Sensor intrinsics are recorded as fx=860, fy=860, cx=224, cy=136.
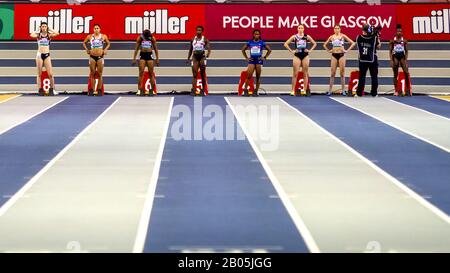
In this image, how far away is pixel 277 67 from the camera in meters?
25.2

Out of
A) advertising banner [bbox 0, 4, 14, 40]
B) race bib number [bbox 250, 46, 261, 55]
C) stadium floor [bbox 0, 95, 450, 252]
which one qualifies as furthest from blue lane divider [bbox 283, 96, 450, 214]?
advertising banner [bbox 0, 4, 14, 40]

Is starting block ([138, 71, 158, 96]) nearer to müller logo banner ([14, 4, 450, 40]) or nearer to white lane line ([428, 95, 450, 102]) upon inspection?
müller logo banner ([14, 4, 450, 40])

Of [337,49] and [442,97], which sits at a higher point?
[337,49]

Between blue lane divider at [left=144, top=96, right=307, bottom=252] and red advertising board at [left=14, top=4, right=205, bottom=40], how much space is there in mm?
13165

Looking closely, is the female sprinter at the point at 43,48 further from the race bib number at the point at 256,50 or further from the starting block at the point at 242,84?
the race bib number at the point at 256,50

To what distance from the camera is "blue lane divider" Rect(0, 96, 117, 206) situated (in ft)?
31.8

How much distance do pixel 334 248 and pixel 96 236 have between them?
185 centimetres

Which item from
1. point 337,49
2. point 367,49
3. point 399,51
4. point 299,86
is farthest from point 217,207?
point 299,86

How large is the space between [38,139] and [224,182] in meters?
4.79

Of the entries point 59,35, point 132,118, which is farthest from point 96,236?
point 59,35

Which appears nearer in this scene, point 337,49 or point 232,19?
point 337,49

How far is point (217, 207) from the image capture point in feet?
26.1

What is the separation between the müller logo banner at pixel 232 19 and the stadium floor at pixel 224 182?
24.3 ft

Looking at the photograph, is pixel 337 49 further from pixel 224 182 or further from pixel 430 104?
pixel 224 182
